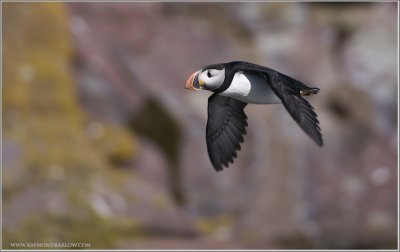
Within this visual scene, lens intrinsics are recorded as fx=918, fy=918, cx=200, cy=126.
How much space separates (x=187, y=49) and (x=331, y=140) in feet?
14.2

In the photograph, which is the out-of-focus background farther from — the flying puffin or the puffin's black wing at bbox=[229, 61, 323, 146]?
the puffin's black wing at bbox=[229, 61, 323, 146]

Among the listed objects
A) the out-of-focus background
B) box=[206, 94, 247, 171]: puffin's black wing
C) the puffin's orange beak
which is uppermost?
the out-of-focus background

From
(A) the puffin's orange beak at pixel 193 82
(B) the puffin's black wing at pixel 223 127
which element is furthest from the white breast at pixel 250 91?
(B) the puffin's black wing at pixel 223 127

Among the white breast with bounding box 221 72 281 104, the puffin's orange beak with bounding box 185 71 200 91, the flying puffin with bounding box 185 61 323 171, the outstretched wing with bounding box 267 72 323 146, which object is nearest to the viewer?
the outstretched wing with bounding box 267 72 323 146

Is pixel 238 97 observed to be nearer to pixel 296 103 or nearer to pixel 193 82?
pixel 193 82

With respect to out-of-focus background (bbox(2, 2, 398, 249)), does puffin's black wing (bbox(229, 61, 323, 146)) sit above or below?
below

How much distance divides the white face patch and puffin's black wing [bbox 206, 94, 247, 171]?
1.53 m

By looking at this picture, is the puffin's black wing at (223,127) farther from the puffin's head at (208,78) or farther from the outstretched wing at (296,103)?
the outstretched wing at (296,103)

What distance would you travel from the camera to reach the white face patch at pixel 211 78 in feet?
31.2

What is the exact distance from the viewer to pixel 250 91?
9.76 metres

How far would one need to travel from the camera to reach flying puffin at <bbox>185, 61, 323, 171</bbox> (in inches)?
350

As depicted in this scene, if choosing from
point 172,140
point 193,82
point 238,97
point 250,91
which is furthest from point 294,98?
point 172,140

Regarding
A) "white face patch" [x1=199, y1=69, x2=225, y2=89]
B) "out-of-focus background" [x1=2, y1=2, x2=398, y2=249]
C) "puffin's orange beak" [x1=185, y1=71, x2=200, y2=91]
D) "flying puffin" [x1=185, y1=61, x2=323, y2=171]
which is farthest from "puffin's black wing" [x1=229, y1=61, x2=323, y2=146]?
"out-of-focus background" [x1=2, y1=2, x2=398, y2=249]

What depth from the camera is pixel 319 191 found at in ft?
71.5
